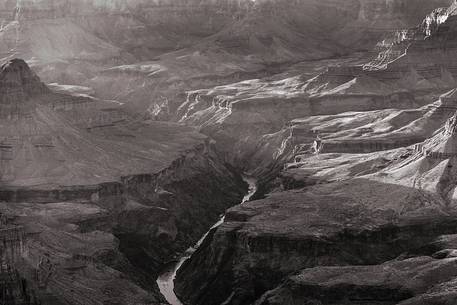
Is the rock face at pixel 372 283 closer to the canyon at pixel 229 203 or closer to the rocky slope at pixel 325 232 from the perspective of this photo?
the canyon at pixel 229 203

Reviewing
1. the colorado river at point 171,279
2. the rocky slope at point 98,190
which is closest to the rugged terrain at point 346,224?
the colorado river at point 171,279

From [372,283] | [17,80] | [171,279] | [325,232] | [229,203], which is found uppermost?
[17,80]

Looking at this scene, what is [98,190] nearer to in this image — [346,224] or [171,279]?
[171,279]

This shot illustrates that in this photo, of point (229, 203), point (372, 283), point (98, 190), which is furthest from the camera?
point (229, 203)

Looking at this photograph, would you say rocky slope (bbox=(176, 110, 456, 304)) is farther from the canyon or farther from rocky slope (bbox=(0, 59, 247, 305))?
rocky slope (bbox=(0, 59, 247, 305))

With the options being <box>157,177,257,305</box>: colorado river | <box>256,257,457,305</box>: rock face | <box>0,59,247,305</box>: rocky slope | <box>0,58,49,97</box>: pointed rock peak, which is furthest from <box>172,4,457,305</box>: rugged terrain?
<box>0,58,49,97</box>: pointed rock peak

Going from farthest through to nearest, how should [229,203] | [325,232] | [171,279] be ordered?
[229,203] → [171,279] → [325,232]

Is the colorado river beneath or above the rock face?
beneath

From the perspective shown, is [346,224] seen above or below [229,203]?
above

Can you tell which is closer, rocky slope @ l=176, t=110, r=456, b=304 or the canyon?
the canyon

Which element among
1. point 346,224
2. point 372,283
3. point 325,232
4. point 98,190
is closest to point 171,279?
point 98,190
